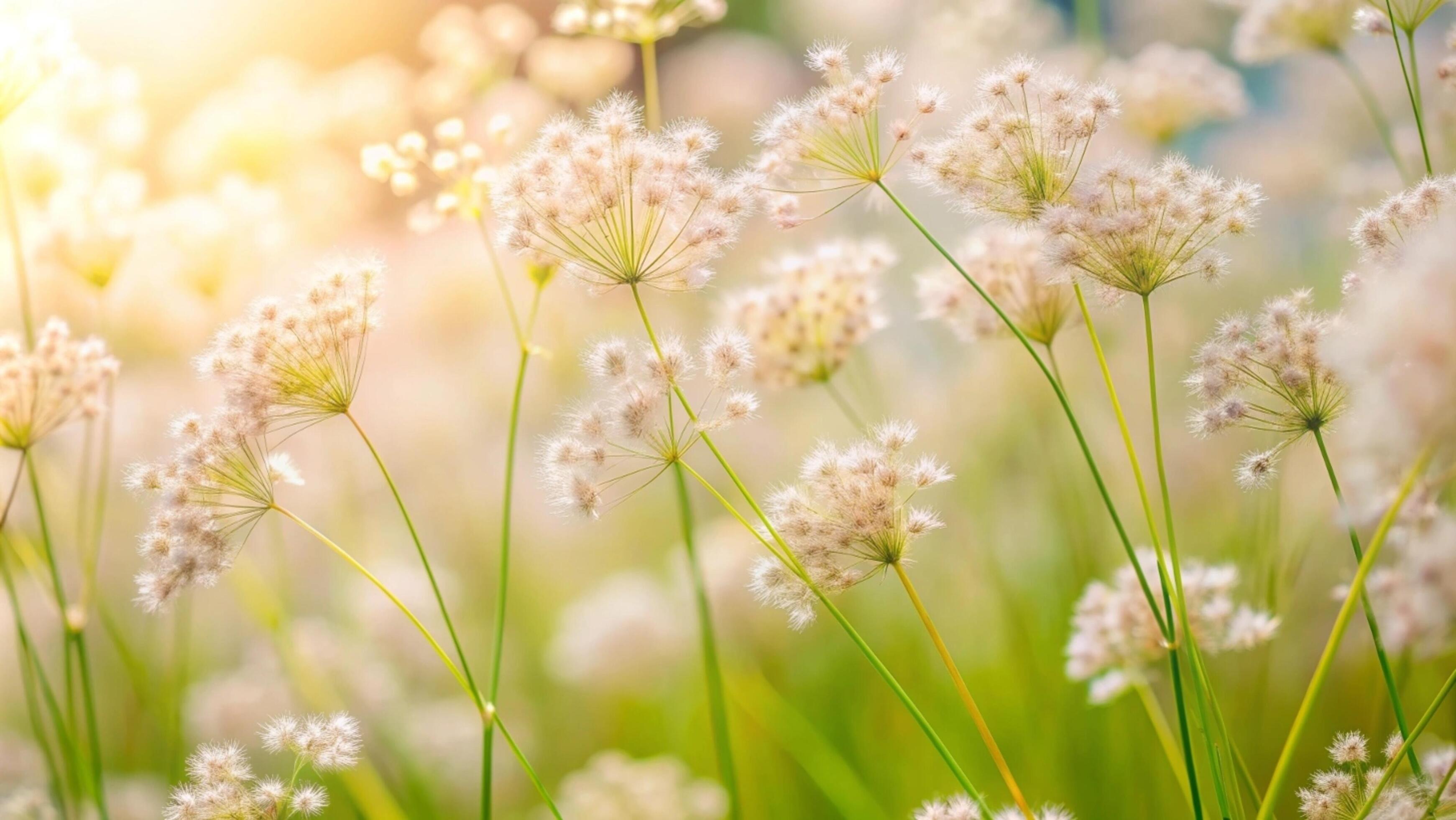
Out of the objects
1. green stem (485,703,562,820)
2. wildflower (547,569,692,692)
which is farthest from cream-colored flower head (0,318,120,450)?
wildflower (547,569,692,692)

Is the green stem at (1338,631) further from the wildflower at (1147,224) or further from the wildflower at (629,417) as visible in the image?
the wildflower at (629,417)

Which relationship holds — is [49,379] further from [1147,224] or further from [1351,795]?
[1351,795]

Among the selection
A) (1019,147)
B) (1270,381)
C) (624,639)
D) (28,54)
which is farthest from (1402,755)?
(28,54)

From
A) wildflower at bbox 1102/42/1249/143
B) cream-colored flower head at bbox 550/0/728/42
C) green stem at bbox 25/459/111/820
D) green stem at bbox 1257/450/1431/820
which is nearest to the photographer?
green stem at bbox 1257/450/1431/820

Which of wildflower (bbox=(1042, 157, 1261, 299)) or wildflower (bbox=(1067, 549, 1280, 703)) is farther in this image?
wildflower (bbox=(1067, 549, 1280, 703))

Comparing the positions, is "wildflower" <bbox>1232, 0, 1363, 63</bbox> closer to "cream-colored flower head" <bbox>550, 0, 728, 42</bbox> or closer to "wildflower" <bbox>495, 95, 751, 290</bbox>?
"cream-colored flower head" <bbox>550, 0, 728, 42</bbox>

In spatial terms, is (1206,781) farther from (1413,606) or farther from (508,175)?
(508,175)

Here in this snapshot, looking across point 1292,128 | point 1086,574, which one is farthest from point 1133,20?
point 1086,574
